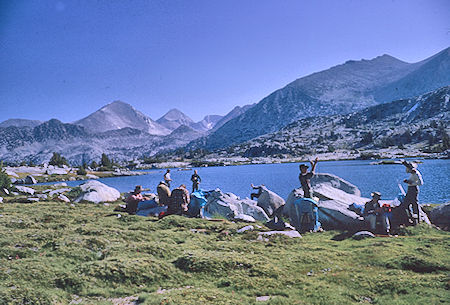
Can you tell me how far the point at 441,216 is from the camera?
2112 cm

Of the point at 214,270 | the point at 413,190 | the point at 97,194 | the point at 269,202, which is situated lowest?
the point at 269,202

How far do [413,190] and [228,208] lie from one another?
14.5 metres

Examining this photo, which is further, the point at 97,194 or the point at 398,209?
the point at 97,194

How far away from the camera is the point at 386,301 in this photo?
27.2 ft

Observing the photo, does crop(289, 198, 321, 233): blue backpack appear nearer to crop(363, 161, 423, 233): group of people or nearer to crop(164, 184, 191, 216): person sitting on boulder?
crop(363, 161, 423, 233): group of people

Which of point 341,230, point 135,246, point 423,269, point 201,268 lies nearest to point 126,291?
point 201,268

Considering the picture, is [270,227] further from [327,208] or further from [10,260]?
[10,260]

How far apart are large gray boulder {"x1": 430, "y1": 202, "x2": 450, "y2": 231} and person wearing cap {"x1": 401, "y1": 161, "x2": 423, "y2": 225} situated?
3.01 metres

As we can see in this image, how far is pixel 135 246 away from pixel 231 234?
20.8 ft

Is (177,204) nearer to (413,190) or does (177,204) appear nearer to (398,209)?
(398,209)

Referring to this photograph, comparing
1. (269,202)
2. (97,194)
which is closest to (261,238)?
(269,202)

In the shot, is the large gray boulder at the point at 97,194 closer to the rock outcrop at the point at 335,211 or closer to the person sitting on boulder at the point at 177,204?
the person sitting on boulder at the point at 177,204

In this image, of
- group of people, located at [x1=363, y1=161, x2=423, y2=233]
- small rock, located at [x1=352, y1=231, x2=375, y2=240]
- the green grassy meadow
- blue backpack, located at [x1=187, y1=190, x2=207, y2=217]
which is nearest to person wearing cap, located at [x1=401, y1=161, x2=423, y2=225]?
group of people, located at [x1=363, y1=161, x2=423, y2=233]

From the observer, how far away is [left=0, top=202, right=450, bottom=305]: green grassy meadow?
861 cm
